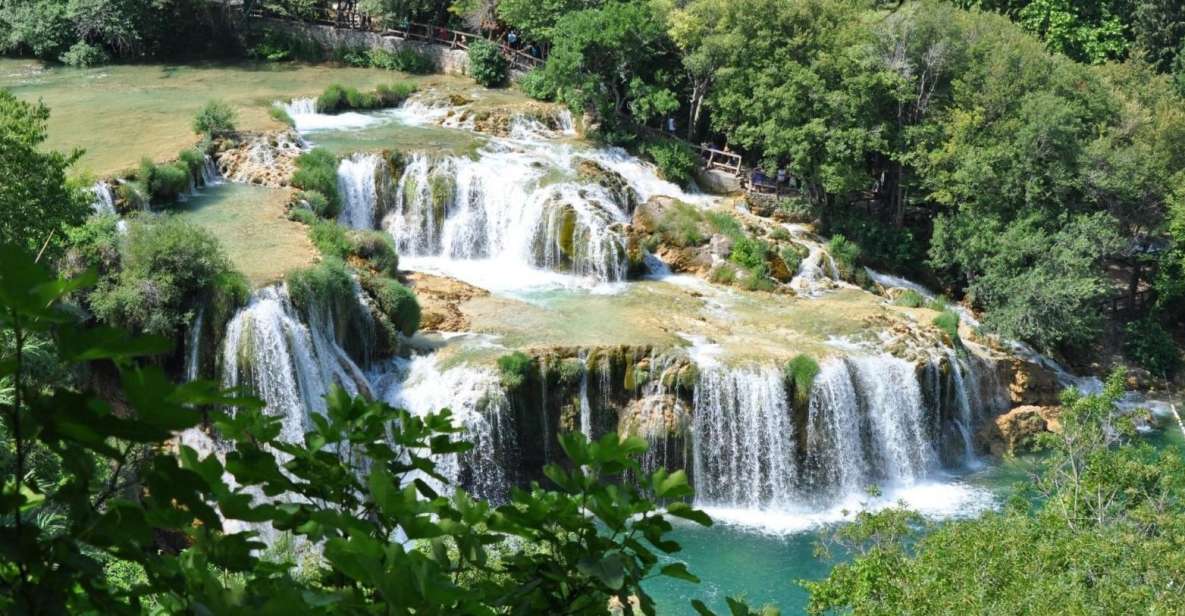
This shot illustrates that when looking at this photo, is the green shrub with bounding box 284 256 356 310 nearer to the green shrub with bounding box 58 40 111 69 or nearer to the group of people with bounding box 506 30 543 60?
the group of people with bounding box 506 30 543 60

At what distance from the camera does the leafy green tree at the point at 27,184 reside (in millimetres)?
13672

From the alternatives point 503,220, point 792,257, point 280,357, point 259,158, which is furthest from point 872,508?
point 259,158

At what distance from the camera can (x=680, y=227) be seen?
78.9 ft

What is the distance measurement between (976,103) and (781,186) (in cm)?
513

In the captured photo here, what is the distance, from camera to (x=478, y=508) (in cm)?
246

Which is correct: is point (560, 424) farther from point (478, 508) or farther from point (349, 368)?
point (478, 508)

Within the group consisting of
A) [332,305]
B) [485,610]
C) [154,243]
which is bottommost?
[332,305]

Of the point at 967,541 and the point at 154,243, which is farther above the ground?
the point at 154,243

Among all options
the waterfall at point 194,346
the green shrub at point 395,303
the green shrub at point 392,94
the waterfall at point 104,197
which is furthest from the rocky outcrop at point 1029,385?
the waterfall at point 104,197

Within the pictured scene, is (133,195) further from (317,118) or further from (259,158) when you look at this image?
(317,118)

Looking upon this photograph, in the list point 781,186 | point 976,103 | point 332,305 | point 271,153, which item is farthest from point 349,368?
point 976,103

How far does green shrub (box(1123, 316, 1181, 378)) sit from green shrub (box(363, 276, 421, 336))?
17.5 m

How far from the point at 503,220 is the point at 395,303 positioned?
18.4 ft

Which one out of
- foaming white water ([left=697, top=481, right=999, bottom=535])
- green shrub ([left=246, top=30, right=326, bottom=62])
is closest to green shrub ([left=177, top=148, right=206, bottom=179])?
foaming white water ([left=697, top=481, right=999, bottom=535])
